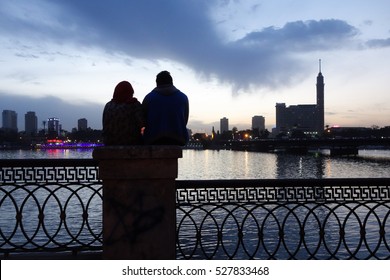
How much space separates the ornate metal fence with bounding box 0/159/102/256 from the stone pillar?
1345 mm

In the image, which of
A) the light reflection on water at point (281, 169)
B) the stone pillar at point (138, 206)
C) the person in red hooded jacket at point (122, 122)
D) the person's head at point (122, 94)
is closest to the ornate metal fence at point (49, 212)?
the person in red hooded jacket at point (122, 122)

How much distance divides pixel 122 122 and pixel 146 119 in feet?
0.93

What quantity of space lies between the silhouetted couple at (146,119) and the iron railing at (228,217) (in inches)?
33.2

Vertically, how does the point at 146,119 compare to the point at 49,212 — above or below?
above

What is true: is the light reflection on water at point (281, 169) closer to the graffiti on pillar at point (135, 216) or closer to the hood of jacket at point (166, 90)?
the hood of jacket at point (166, 90)

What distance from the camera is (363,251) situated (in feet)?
56.7

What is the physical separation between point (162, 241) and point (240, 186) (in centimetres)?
159

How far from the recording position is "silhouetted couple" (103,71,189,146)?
4.85 metres

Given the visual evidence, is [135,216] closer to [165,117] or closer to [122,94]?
[165,117]

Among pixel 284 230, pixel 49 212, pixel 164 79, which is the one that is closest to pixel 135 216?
pixel 164 79

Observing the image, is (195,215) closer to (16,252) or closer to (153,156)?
(16,252)

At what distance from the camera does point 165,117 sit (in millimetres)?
4965
